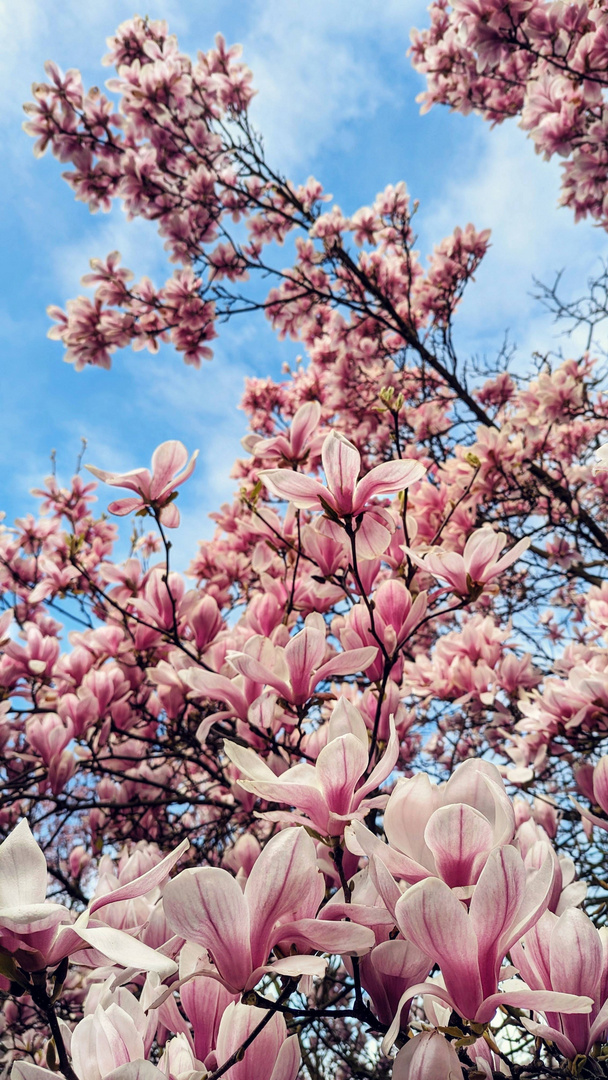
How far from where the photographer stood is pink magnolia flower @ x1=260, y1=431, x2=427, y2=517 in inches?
43.1

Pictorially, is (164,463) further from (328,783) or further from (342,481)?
(328,783)

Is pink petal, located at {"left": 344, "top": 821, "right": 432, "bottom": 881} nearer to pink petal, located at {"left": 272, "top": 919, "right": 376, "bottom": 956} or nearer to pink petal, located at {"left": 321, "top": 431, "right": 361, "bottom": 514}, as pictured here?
pink petal, located at {"left": 272, "top": 919, "right": 376, "bottom": 956}

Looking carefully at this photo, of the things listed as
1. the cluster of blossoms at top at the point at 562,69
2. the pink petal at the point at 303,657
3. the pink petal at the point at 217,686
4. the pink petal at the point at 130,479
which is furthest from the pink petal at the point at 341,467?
the cluster of blossoms at top at the point at 562,69

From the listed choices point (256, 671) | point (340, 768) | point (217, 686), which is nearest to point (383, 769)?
point (340, 768)

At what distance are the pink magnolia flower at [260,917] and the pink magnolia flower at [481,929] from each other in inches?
2.7

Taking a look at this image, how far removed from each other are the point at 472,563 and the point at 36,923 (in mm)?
1071

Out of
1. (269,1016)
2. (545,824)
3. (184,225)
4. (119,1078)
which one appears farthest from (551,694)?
(184,225)

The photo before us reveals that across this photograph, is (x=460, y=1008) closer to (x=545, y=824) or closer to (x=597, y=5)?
(x=545, y=824)

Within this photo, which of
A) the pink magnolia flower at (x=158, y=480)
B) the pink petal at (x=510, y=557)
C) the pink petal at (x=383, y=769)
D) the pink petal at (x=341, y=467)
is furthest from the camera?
the pink magnolia flower at (x=158, y=480)

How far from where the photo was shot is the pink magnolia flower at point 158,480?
4.87ft

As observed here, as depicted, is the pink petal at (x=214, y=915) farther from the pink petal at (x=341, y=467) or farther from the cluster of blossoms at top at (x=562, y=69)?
the cluster of blossoms at top at (x=562, y=69)

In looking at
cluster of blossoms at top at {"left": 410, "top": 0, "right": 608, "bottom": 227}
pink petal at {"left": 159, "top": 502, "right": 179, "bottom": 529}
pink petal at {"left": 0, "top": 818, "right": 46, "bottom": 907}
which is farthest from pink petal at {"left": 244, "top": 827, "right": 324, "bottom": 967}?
cluster of blossoms at top at {"left": 410, "top": 0, "right": 608, "bottom": 227}

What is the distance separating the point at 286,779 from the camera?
0.79 m

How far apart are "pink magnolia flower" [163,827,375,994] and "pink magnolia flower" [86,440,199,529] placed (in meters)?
1.08
